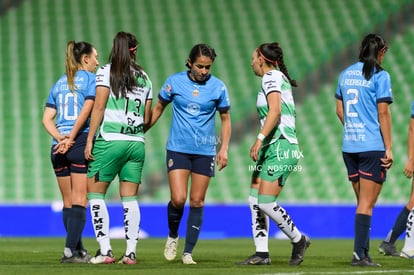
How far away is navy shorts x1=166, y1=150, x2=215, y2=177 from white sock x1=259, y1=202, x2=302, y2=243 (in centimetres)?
69

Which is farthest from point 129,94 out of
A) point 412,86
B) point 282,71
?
point 412,86

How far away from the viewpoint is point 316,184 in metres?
20.0

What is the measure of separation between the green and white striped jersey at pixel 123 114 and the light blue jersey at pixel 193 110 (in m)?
0.37

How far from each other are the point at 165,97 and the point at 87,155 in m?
1.00

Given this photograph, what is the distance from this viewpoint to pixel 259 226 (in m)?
9.65

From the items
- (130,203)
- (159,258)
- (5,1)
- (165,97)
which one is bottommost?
(159,258)

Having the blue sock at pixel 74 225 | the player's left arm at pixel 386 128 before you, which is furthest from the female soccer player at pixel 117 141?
the player's left arm at pixel 386 128

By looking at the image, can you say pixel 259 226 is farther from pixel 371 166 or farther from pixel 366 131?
pixel 366 131

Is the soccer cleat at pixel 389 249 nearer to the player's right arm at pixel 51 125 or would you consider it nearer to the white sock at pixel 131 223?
the white sock at pixel 131 223

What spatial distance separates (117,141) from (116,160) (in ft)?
0.56

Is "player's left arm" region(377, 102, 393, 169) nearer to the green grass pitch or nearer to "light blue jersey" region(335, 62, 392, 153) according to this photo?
"light blue jersey" region(335, 62, 392, 153)

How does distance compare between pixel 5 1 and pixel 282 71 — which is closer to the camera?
pixel 282 71

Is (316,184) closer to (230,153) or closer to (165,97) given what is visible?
(230,153)

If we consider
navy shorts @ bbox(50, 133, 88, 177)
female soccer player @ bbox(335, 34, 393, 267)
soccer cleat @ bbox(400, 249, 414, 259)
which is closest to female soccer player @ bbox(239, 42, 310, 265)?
female soccer player @ bbox(335, 34, 393, 267)
